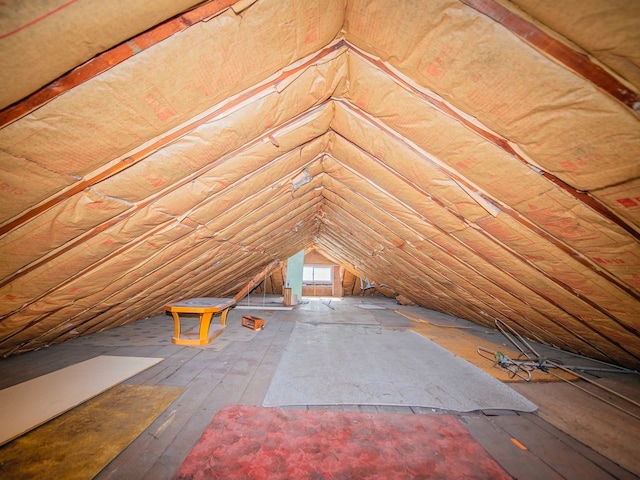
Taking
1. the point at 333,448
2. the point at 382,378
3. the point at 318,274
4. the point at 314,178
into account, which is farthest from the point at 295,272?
the point at 333,448

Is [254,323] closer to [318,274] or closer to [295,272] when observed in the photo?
[295,272]

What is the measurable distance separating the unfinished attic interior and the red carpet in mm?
22

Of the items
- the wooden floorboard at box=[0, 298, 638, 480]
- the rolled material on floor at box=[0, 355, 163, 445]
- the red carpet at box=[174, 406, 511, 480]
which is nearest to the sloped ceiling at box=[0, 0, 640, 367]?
the rolled material on floor at box=[0, 355, 163, 445]

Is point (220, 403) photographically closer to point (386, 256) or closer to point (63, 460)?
point (63, 460)

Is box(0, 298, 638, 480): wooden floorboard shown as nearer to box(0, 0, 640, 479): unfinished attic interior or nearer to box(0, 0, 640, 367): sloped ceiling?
box(0, 0, 640, 479): unfinished attic interior

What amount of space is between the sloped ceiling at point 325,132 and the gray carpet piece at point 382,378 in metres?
1.44

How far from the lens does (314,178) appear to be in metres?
3.93

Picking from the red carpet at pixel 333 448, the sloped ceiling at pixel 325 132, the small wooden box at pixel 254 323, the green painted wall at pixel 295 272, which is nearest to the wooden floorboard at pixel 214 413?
the red carpet at pixel 333 448

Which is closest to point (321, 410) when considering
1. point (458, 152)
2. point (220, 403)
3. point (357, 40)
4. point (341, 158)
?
point (220, 403)

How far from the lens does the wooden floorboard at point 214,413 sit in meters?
1.68

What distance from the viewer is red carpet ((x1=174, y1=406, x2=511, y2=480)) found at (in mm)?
1592

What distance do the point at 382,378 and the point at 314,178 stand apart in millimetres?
3172

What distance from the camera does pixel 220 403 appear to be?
2352 mm

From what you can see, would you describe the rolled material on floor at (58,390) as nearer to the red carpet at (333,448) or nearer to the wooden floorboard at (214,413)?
the wooden floorboard at (214,413)
